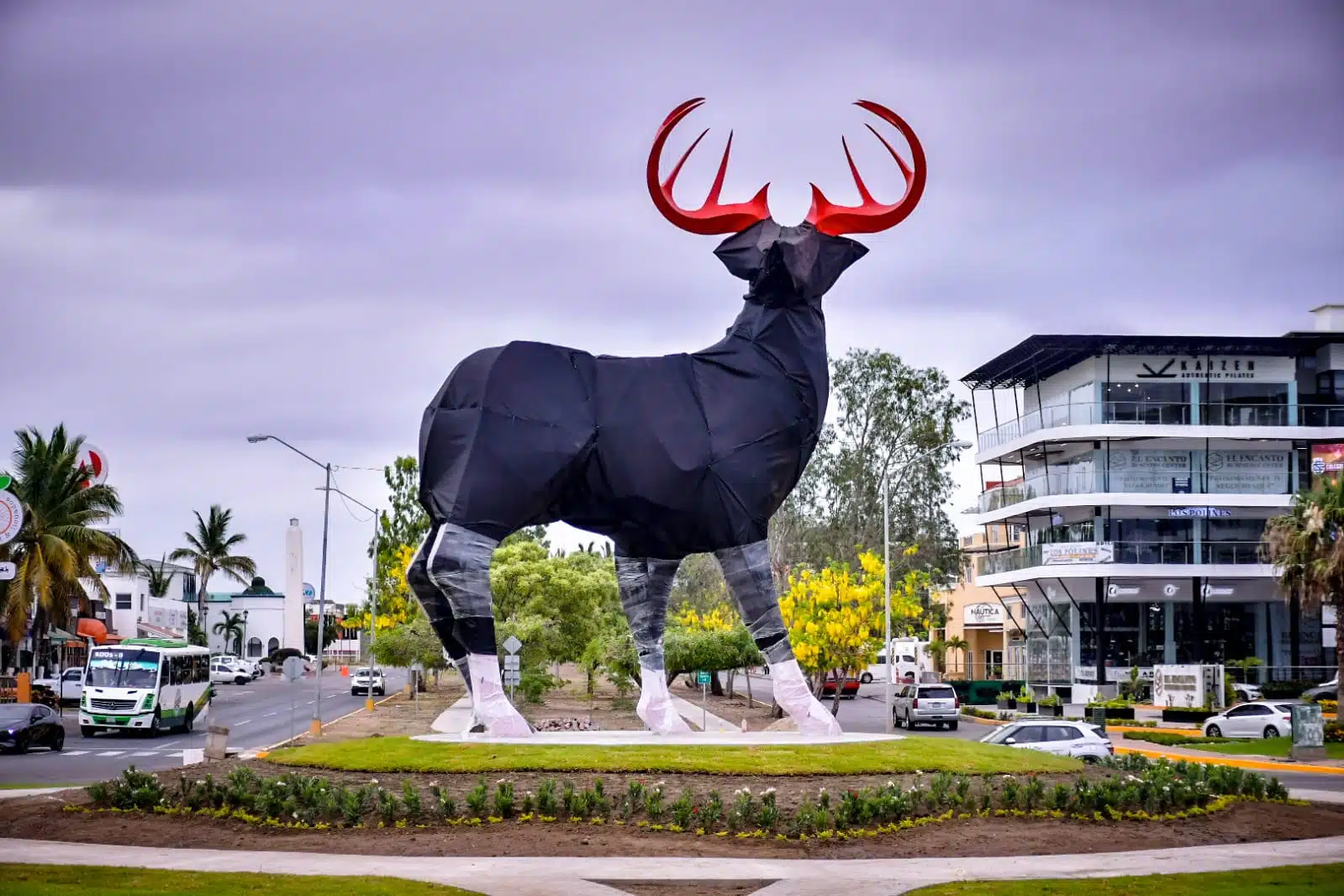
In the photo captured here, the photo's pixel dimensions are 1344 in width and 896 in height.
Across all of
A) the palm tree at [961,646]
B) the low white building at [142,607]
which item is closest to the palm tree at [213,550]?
the low white building at [142,607]

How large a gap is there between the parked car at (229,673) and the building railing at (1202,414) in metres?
53.2

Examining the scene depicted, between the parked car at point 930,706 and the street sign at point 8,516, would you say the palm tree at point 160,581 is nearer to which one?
the parked car at point 930,706

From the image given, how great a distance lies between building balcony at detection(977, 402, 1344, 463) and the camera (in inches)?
2361

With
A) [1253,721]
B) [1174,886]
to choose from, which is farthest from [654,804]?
[1253,721]

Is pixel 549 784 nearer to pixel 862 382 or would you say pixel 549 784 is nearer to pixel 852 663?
pixel 852 663

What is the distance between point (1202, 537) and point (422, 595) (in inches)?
1909

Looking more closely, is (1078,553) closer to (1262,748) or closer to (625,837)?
(1262,748)

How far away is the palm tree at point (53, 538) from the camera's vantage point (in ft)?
168

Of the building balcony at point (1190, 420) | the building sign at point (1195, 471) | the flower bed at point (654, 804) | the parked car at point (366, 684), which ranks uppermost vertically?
the building balcony at point (1190, 420)

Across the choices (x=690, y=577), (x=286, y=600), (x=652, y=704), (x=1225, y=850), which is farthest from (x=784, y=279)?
(x=286, y=600)

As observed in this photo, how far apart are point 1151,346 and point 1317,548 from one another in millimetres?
19794

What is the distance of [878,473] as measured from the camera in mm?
65500

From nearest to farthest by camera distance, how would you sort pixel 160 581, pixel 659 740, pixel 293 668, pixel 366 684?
pixel 659 740, pixel 293 668, pixel 366 684, pixel 160 581

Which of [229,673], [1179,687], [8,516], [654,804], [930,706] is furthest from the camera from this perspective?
[229,673]
